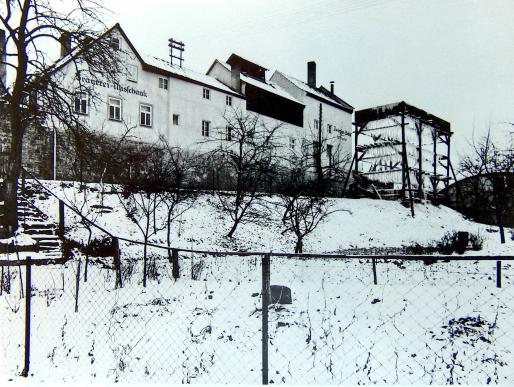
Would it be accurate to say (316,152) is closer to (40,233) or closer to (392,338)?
(40,233)

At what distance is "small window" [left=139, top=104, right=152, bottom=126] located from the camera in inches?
1165

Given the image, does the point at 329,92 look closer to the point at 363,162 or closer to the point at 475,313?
the point at 363,162

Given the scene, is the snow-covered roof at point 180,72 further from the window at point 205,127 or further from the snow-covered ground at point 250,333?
the snow-covered ground at point 250,333

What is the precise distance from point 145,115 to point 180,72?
16.4 ft

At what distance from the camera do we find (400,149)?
35000 mm

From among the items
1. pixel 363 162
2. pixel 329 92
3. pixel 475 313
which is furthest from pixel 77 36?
pixel 329 92

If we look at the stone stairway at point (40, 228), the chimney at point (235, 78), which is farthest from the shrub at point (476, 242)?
the chimney at point (235, 78)

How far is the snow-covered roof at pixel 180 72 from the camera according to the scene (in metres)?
30.5

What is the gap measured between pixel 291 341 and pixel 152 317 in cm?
274

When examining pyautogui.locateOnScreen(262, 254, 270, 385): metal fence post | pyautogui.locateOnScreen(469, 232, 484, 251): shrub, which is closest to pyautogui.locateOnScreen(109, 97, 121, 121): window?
pyautogui.locateOnScreen(469, 232, 484, 251): shrub

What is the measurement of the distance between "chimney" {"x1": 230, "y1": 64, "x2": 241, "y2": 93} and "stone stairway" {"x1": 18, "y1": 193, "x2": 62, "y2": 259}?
24109 mm

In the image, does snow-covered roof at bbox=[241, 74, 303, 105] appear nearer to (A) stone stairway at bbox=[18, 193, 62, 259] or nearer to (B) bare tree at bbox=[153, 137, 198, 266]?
(B) bare tree at bbox=[153, 137, 198, 266]

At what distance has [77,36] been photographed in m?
14.6

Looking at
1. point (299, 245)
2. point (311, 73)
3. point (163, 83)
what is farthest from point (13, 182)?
point (311, 73)
